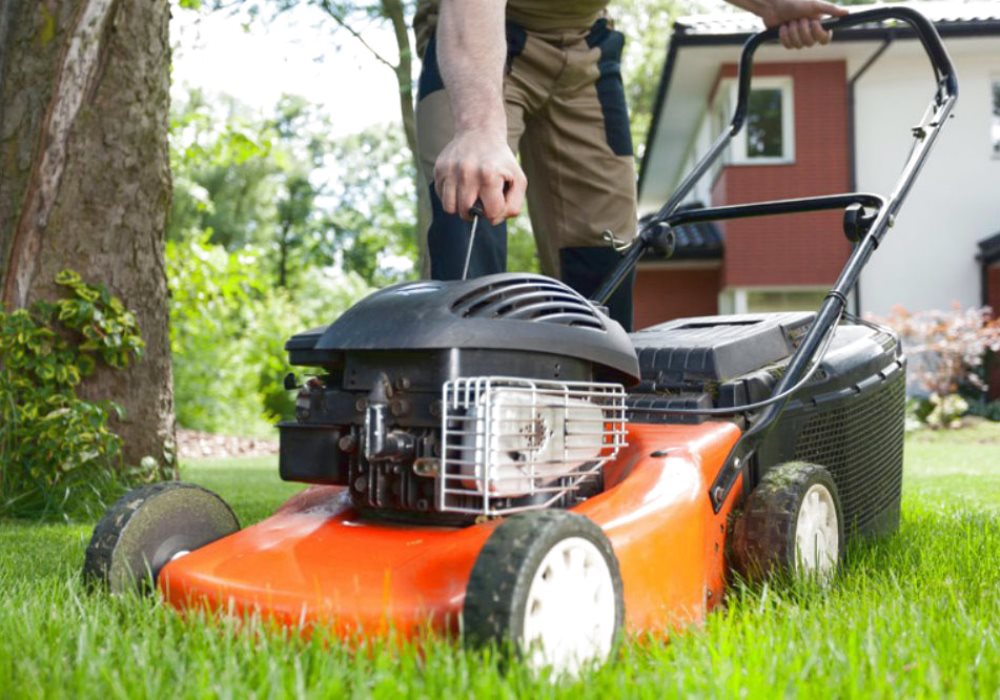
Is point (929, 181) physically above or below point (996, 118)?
below

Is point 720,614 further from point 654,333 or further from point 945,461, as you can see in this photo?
point 945,461

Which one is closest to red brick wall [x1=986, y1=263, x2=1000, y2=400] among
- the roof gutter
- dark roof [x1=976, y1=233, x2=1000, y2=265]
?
dark roof [x1=976, y1=233, x2=1000, y2=265]

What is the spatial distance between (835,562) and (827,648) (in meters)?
0.59

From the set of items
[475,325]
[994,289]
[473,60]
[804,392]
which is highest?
[994,289]

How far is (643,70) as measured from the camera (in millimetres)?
24859

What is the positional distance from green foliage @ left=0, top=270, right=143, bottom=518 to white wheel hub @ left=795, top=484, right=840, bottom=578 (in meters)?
2.53

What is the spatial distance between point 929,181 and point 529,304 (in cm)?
1316

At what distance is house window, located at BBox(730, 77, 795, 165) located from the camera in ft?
45.2

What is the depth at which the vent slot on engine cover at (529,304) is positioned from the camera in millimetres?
1704

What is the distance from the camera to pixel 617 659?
1558mm

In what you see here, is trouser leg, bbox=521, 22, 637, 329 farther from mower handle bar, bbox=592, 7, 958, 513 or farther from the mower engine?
the mower engine

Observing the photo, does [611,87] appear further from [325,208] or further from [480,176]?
[325,208]

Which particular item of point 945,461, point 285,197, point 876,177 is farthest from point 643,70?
point 945,461

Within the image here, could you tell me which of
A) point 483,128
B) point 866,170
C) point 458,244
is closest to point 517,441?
point 483,128
